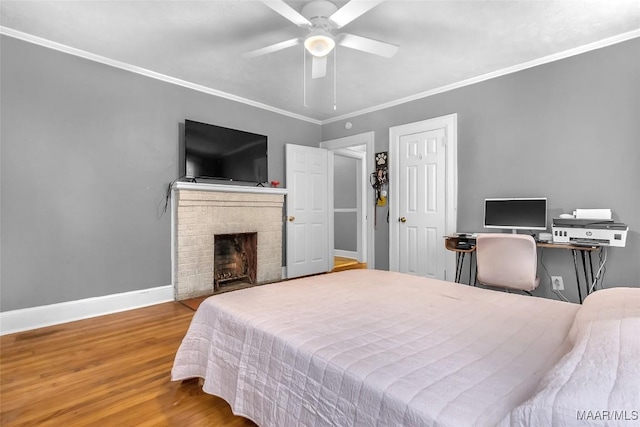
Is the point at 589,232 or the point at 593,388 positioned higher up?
the point at 589,232

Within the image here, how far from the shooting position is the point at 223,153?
13.2 feet

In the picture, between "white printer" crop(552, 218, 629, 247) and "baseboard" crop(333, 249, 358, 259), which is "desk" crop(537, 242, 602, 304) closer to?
"white printer" crop(552, 218, 629, 247)

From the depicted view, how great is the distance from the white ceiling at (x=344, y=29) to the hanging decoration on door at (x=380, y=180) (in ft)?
3.55

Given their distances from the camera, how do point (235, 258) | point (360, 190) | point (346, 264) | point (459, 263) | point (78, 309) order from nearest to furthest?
1. point (78, 309)
2. point (459, 263)
3. point (235, 258)
4. point (346, 264)
5. point (360, 190)

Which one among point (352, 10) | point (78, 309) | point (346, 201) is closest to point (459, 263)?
point (352, 10)

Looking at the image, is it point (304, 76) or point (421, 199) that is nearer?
point (304, 76)

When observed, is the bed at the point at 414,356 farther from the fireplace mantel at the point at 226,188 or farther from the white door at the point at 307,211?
the white door at the point at 307,211

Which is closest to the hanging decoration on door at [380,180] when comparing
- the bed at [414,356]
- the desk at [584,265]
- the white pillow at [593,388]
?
the desk at [584,265]

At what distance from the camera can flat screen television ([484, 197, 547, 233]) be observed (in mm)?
3053

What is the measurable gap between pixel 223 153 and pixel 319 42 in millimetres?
2219

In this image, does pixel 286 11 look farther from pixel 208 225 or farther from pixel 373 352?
pixel 208 225

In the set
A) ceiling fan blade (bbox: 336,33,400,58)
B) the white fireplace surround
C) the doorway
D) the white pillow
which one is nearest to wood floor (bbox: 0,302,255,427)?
the white fireplace surround

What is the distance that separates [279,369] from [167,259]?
2943mm

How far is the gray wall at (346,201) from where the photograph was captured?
6840 millimetres
